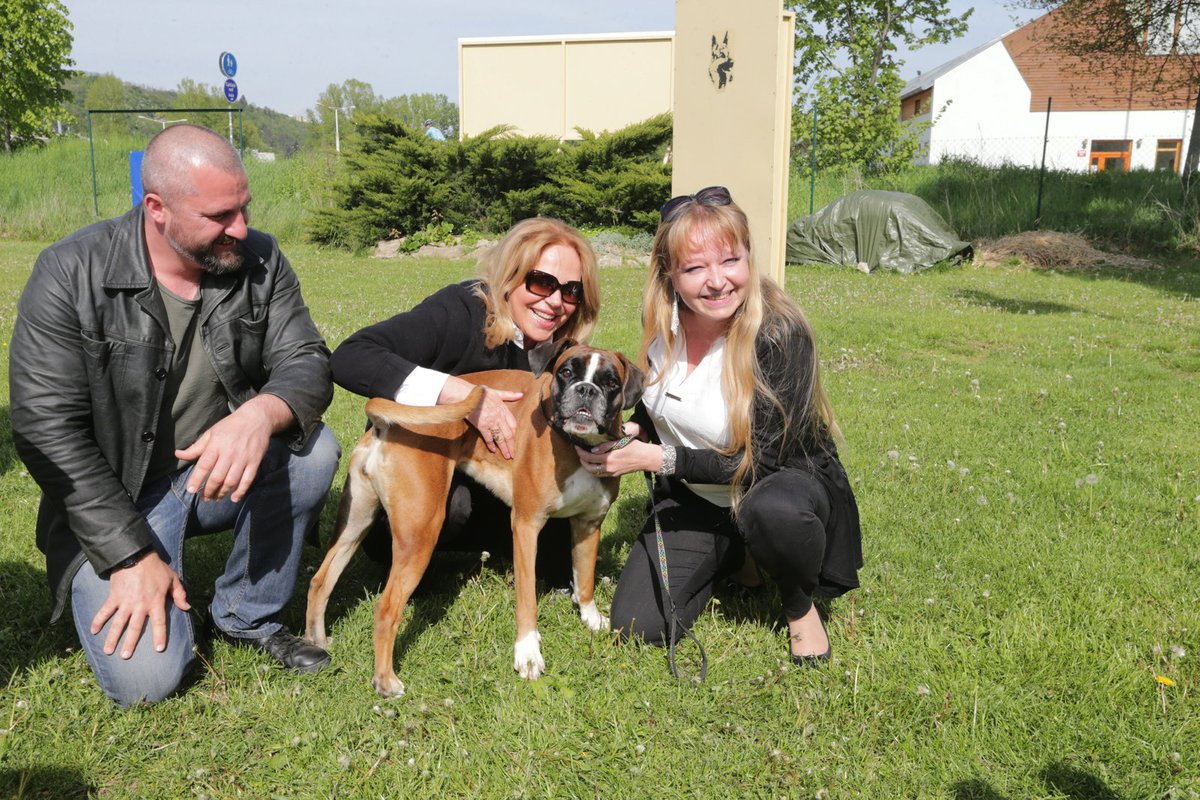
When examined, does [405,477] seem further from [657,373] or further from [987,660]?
[987,660]

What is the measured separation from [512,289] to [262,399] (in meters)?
1.24

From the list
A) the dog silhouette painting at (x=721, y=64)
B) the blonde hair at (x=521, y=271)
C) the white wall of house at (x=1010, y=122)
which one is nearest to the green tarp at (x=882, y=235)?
the dog silhouette painting at (x=721, y=64)

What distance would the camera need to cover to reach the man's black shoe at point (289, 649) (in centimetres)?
322

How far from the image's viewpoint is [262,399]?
9.95ft

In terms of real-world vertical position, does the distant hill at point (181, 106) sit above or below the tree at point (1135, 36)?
above

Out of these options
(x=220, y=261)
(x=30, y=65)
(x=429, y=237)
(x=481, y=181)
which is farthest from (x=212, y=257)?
(x=30, y=65)

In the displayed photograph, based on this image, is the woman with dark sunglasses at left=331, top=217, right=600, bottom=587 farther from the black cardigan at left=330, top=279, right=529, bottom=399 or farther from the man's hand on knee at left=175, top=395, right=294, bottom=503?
the man's hand on knee at left=175, top=395, right=294, bottom=503

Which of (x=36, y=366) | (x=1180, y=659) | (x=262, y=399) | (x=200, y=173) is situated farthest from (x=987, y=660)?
(x=36, y=366)

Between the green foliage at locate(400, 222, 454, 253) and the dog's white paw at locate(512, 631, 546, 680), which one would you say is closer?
the dog's white paw at locate(512, 631, 546, 680)

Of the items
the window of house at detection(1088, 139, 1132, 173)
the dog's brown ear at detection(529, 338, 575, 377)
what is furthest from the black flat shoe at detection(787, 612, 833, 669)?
the window of house at detection(1088, 139, 1132, 173)

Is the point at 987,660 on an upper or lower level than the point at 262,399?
lower

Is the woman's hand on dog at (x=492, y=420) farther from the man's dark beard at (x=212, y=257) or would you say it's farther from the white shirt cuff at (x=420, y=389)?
the man's dark beard at (x=212, y=257)

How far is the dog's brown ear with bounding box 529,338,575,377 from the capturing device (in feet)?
13.1

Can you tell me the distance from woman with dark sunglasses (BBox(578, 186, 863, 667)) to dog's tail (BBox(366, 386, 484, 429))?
0.55m
